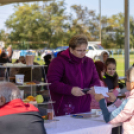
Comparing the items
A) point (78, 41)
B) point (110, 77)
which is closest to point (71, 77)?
point (78, 41)

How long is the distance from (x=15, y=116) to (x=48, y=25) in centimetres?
2110

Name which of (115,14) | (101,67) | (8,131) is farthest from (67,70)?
(115,14)

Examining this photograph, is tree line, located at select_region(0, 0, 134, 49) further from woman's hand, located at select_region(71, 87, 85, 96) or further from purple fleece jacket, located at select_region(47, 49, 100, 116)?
woman's hand, located at select_region(71, 87, 85, 96)

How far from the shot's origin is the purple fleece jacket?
264cm

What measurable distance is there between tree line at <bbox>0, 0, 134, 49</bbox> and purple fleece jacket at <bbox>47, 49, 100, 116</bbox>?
1530 centimetres

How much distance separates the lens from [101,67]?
3451mm

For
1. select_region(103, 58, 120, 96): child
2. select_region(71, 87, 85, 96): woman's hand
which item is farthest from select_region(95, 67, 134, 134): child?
select_region(103, 58, 120, 96): child

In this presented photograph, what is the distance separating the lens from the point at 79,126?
2.30 meters

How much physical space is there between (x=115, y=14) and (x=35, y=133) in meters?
15.2

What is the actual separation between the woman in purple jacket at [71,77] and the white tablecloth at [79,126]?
0.18 metres

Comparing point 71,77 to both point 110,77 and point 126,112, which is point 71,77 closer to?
point 126,112

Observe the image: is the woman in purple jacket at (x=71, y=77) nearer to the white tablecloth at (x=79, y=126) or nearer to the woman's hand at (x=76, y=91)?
the woman's hand at (x=76, y=91)

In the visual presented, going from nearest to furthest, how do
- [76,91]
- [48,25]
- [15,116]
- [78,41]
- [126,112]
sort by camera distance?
[15,116], [126,112], [76,91], [78,41], [48,25]

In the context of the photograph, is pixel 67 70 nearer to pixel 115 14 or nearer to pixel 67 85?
pixel 67 85
